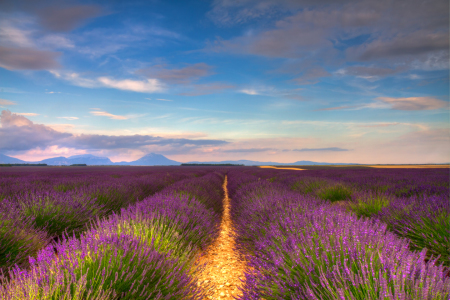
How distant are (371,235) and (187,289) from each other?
1.87m

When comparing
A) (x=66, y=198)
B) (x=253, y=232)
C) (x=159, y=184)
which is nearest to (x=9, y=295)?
(x=253, y=232)

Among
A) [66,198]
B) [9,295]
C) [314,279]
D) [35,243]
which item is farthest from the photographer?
[66,198]

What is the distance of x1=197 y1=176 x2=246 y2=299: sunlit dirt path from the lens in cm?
286

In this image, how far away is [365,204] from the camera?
5.20 metres

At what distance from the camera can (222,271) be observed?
351cm

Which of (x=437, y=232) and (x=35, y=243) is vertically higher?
(x=437, y=232)

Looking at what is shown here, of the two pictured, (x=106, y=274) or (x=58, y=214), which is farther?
(x=58, y=214)

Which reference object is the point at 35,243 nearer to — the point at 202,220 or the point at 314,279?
the point at 202,220

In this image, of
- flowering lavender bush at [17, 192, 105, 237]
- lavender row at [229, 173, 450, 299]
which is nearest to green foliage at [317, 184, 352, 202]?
lavender row at [229, 173, 450, 299]

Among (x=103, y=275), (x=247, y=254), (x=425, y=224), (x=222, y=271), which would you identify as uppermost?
(x=103, y=275)

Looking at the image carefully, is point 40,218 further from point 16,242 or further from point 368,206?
point 368,206

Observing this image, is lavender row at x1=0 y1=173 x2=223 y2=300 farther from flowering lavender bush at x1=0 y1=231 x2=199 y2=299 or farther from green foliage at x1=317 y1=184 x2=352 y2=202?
green foliage at x1=317 y1=184 x2=352 y2=202

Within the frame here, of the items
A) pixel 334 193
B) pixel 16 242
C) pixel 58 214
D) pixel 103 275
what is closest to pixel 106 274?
pixel 103 275

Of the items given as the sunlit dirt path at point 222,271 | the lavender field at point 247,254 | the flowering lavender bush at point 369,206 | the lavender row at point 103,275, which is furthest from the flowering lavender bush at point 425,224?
Result: the lavender row at point 103,275
